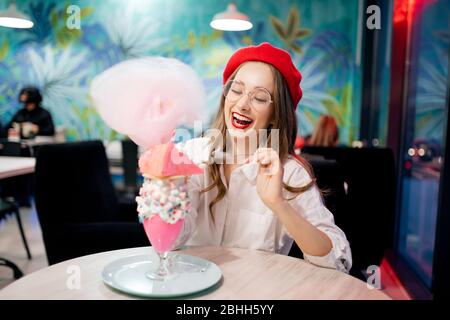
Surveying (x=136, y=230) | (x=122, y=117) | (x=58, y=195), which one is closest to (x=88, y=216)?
(x=58, y=195)

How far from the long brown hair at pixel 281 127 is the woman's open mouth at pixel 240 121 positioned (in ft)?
0.38

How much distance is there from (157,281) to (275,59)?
79 cm

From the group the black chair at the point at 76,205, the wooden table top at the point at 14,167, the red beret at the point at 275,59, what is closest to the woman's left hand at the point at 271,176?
the red beret at the point at 275,59

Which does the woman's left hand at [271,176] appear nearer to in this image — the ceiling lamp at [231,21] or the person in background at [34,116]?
the ceiling lamp at [231,21]

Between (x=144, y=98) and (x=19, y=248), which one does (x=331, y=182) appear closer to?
(x=144, y=98)

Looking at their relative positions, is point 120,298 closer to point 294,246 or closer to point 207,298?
point 207,298

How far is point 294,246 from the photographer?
182 centimetres

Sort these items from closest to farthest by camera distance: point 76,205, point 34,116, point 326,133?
point 76,205
point 326,133
point 34,116

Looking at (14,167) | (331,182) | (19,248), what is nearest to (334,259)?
(331,182)

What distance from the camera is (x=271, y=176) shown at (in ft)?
3.74

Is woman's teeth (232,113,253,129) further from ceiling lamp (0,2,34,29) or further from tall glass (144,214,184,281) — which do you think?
ceiling lamp (0,2,34,29)

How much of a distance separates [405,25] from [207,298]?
323cm

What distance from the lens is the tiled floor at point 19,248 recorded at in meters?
3.08

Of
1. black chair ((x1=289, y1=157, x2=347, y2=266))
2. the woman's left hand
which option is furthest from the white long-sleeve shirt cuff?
black chair ((x1=289, y1=157, x2=347, y2=266))
